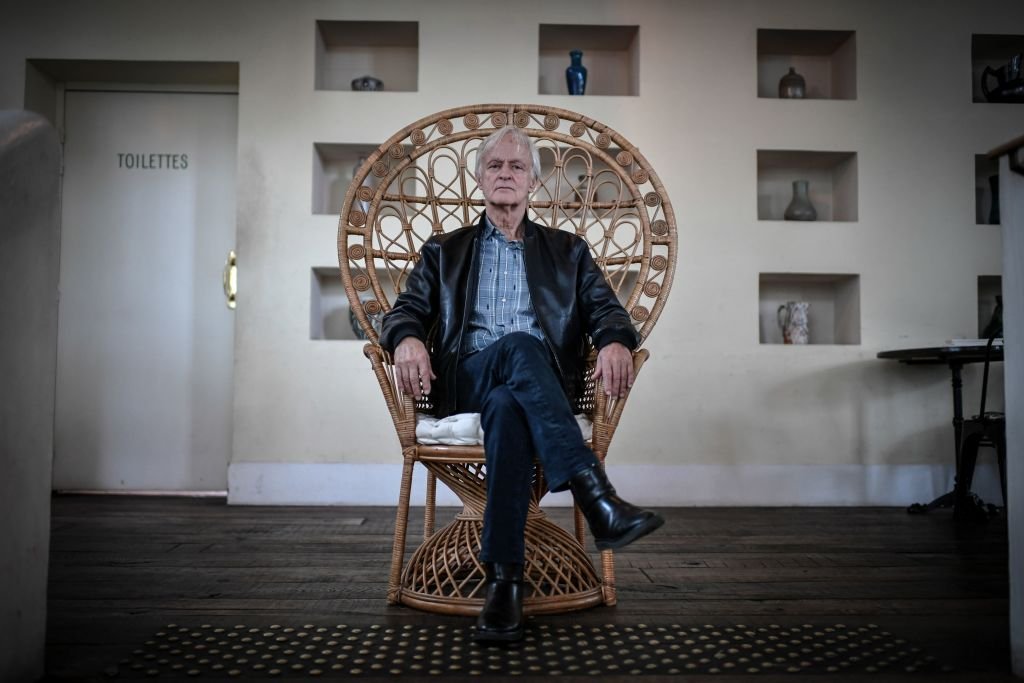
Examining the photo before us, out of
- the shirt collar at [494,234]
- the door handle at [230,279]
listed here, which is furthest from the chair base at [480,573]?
the door handle at [230,279]

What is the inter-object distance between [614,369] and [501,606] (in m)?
0.53

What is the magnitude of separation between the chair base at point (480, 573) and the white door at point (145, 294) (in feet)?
7.10

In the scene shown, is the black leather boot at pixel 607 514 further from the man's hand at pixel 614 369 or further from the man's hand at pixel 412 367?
the man's hand at pixel 412 367

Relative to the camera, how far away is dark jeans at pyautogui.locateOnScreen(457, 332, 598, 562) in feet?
4.84

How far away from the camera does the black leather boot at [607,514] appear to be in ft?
4.56

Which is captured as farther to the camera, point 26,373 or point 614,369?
point 614,369

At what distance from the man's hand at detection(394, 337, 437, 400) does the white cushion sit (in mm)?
74

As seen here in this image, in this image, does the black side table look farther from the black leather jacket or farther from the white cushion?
the white cushion

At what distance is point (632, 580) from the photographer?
1915 mm

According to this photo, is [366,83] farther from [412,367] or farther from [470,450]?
[470,450]

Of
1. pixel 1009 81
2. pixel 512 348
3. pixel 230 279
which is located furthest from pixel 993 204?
pixel 230 279

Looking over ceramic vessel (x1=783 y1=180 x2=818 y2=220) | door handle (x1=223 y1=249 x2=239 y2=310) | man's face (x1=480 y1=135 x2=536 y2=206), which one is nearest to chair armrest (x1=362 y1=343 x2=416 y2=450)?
man's face (x1=480 y1=135 x2=536 y2=206)

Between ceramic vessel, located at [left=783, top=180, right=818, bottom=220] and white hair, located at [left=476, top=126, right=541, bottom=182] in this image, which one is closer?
white hair, located at [left=476, top=126, right=541, bottom=182]

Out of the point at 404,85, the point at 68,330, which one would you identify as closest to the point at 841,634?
the point at 404,85
